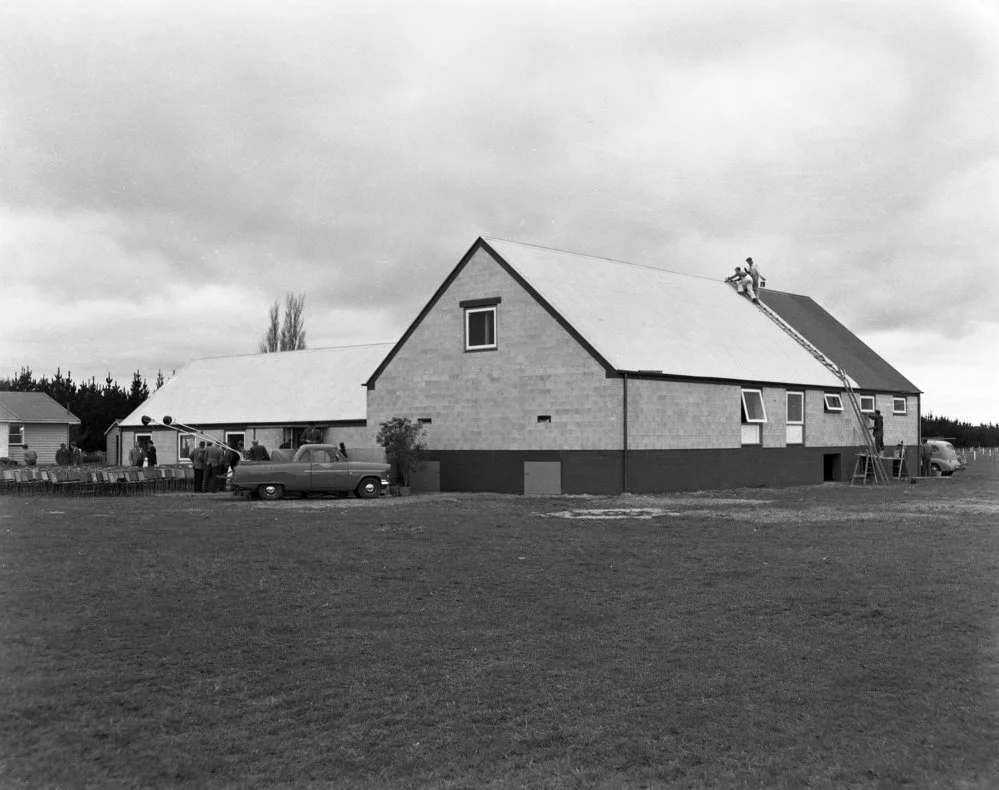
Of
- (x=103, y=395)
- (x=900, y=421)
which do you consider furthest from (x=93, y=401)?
(x=900, y=421)

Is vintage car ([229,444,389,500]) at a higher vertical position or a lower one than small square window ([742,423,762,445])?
lower

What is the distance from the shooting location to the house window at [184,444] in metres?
50.0

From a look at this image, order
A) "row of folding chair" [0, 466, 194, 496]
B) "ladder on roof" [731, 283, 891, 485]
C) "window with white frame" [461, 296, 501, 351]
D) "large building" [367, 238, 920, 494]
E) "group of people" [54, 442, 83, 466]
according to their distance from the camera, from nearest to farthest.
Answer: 1. "large building" [367, 238, 920, 494]
2. "row of folding chair" [0, 466, 194, 496]
3. "window with white frame" [461, 296, 501, 351]
4. "ladder on roof" [731, 283, 891, 485]
5. "group of people" [54, 442, 83, 466]

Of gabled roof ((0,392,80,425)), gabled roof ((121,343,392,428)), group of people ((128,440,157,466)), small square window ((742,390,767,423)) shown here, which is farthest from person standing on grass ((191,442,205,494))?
gabled roof ((0,392,80,425))

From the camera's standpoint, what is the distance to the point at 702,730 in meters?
6.82

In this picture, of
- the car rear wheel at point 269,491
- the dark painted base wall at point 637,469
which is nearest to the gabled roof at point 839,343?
the dark painted base wall at point 637,469

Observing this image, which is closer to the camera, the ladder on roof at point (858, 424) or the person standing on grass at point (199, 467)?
the person standing on grass at point (199, 467)

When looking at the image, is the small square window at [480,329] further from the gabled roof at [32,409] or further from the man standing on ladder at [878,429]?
the gabled roof at [32,409]

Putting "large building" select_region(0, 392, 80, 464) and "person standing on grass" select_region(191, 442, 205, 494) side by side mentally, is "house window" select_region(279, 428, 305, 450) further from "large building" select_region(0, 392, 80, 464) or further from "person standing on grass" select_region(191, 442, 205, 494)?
"large building" select_region(0, 392, 80, 464)

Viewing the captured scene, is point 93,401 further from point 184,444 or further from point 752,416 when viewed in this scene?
point 752,416

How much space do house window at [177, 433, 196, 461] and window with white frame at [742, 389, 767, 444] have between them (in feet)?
87.2

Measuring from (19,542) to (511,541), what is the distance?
7887 millimetres

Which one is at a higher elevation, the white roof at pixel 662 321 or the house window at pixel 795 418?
the white roof at pixel 662 321

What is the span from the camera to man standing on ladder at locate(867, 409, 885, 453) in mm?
41750
